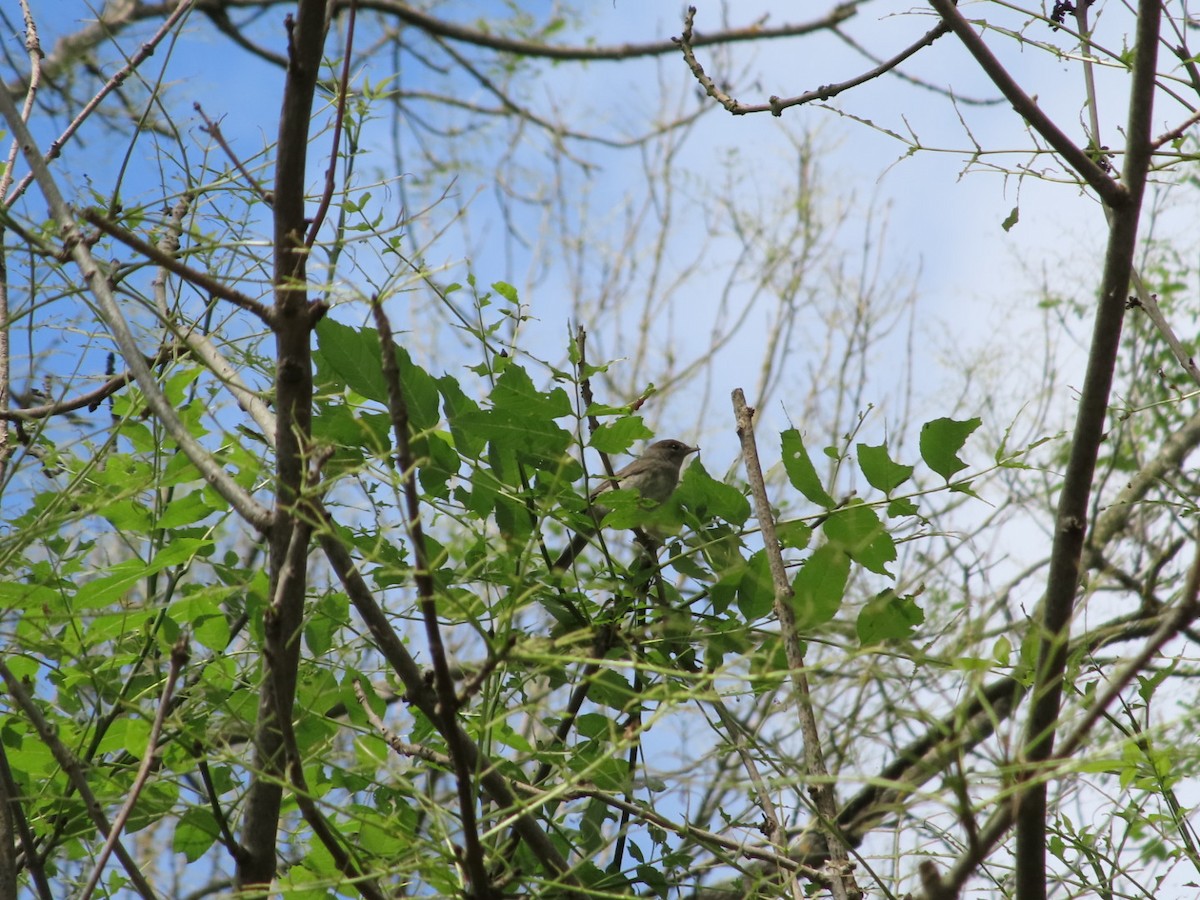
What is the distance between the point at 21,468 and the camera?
269 cm

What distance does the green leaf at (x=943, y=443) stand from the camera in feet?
8.08

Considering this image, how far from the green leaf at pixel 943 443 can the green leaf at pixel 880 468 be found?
0.06 m

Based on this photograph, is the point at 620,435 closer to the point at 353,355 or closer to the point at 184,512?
the point at 353,355

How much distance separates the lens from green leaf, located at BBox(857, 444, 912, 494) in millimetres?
2514

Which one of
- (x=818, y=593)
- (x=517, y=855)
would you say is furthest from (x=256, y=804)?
(x=818, y=593)

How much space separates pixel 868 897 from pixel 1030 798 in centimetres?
116

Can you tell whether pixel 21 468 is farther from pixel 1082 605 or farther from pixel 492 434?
pixel 1082 605

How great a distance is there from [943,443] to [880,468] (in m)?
0.14

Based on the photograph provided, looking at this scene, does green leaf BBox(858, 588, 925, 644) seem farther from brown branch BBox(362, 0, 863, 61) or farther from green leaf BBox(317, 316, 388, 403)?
brown branch BBox(362, 0, 863, 61)

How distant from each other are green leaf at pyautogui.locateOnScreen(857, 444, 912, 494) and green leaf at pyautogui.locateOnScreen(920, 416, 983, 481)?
2.3 inches

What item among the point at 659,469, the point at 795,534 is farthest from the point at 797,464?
the point at 659,469

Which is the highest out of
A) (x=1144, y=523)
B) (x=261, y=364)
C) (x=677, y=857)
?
(x=1144, y=523)

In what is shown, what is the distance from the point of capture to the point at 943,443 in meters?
2.47

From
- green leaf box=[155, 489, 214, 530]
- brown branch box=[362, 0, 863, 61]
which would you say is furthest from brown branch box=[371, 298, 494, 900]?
brown branch box=[362, 0, 863, 61]
